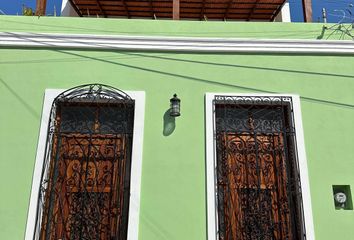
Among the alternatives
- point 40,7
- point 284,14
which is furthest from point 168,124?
point 284,14

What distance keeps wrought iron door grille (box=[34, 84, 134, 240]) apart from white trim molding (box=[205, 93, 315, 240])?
40.8 inches

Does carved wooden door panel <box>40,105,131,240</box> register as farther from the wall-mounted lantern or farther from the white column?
the white column

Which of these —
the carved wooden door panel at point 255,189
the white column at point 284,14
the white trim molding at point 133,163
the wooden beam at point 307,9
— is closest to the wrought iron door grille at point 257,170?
the carved wooden door panel at point 255,189

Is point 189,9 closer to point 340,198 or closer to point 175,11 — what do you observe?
point 175,11

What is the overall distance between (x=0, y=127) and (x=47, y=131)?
60 cm

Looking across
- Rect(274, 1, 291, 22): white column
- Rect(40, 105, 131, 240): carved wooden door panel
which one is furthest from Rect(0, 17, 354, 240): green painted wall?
Rect(274, 1, 291, 22): white column

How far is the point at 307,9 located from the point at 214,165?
10.0ft

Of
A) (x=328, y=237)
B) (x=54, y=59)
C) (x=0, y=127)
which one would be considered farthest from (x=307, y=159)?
(x=0, y=127)

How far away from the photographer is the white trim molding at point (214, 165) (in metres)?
4.57

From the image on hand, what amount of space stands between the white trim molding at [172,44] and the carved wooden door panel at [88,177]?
2.96ft

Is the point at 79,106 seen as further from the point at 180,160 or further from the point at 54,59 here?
the point at 180,160

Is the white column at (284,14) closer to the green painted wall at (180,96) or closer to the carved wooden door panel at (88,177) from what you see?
the green painted wall at (180,96)

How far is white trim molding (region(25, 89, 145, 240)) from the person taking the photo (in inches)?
A: 178

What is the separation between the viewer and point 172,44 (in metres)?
5.30
